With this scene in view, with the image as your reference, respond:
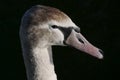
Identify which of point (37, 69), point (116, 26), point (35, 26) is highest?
point (35, 26)

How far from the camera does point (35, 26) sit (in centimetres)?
408

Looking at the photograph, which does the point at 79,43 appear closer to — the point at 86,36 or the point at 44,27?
the point at 44,27

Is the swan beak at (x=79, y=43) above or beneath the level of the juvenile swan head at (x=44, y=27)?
beneath

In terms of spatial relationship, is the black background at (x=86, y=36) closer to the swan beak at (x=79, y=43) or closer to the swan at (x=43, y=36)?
the swan beak at (x=79, y=43)

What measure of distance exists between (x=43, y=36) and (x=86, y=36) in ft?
11.9

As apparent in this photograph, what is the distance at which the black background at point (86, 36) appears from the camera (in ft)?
23.8

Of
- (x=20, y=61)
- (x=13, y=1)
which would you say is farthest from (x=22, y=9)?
(x=20, y=61)

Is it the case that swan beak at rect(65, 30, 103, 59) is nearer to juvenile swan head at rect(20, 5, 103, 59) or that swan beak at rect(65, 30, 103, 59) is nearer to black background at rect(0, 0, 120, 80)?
juvenile swan head at rect(20, 5, 103, 59)

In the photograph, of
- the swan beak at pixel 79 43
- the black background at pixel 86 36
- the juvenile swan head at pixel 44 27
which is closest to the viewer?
the juvenile swan head at pixel 44 27

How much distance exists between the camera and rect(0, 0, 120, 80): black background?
727 cm

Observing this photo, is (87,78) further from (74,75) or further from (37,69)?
(37,69)

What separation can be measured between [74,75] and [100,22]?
1017mm

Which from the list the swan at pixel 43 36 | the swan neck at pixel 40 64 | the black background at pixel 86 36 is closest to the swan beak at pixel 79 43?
the swan at pixel 43 36

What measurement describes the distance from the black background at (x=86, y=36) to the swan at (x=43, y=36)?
9.74 feet
